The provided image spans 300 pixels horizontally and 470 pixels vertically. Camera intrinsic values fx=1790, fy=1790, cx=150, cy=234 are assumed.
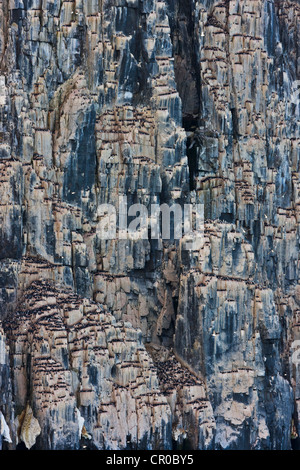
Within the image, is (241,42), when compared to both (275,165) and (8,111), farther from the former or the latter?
(8,111)

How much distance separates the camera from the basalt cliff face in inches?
4444

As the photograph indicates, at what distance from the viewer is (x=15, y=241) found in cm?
11544

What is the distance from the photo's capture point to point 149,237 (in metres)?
122

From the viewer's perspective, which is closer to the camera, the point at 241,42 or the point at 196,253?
the point at 196,253

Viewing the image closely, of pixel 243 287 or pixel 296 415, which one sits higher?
pixel 243 287

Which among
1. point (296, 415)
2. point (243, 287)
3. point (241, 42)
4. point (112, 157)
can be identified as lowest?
point (296, 415)

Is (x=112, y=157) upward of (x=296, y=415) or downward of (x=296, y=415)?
upward

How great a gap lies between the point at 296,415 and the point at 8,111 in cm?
2987

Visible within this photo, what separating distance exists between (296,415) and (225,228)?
49.3ft

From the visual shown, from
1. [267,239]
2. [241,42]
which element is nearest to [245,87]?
[241,42]

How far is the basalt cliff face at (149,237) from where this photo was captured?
370 ft

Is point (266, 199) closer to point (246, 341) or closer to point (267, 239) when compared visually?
point (267, 239)

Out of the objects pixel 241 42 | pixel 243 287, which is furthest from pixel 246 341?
pixel 241 42

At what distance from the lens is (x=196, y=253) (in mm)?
119875
